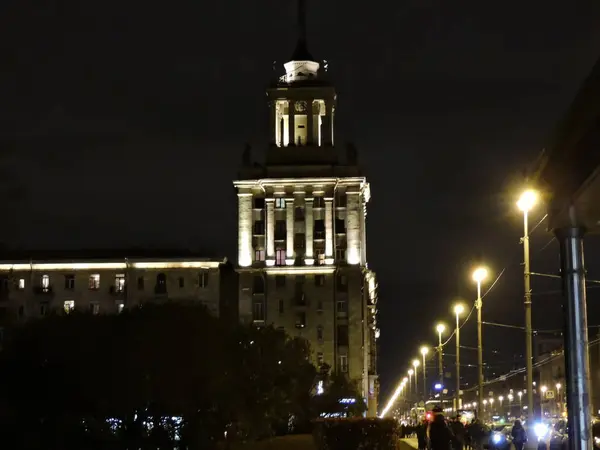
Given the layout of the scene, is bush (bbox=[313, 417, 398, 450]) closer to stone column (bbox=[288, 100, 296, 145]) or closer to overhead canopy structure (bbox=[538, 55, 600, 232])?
overhead canopy structure (bbox=[538, 55, 600, 232])

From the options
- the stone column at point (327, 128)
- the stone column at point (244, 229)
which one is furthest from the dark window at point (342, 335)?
the stone column at point (327, 128)

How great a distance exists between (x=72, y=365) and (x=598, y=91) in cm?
4578

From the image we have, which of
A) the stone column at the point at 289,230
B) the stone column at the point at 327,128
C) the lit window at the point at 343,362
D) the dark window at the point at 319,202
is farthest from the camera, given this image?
the stone column at the point at 327,128

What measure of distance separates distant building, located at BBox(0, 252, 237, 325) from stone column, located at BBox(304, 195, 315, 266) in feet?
34.2

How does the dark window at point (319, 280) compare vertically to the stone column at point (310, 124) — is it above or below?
below

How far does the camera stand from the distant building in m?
125

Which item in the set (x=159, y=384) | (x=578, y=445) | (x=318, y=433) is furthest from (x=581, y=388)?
(x=159, y=384)

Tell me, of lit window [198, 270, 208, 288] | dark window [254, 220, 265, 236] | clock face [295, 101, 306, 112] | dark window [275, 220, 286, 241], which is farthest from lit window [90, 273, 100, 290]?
clock face [295, 101, 306, 112]

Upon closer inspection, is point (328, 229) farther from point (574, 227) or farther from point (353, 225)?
point (574, 227)

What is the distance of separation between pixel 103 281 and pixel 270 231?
2056 cm

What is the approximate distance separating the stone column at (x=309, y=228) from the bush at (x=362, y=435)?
86.2 metres

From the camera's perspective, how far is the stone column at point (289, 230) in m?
124

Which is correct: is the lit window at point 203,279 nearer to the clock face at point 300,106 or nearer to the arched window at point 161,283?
the arched window at point 161,283

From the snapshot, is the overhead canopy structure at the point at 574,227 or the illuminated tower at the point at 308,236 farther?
the illuminated tower at the point at 308,236
